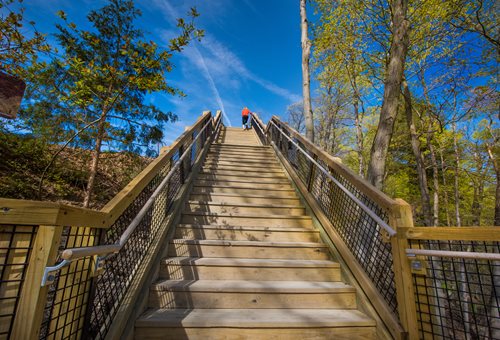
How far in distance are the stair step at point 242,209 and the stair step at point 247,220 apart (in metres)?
0.17

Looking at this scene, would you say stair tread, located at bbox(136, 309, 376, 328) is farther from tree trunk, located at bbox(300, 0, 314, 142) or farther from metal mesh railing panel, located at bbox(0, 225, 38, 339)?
tree trunk, located at bbox(300, 0, 314, 142)

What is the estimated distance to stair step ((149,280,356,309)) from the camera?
2.02m

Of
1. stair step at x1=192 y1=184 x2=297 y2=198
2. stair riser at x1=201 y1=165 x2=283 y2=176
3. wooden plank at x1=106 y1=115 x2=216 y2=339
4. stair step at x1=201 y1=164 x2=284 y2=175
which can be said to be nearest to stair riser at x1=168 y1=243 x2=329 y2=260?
wooden plank at x1=106 y1=115 x2=216 y2=339

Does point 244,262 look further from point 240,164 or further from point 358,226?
point 240,164

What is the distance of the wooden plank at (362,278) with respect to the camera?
1718 millimetres

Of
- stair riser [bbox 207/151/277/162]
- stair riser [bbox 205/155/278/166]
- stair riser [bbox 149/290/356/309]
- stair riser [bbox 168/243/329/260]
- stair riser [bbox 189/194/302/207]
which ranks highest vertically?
stair riser [bbox 207/151/277/162]

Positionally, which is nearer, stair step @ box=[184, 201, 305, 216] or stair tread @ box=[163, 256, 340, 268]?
stair tread @ box=[163, 256, 340, 268]

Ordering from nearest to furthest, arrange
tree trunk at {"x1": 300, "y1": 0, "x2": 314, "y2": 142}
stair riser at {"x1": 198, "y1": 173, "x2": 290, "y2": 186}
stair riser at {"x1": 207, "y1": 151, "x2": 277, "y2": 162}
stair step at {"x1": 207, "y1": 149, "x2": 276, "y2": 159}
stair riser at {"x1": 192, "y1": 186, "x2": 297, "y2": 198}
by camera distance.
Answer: stair riser at {"x1": 192, "y1": 186, "x2": 297, "y2": 198}
stair riser at {"x1": 198, "y1": 173, "x2": 290, "y2": 186}
stair riser at {"x1": 207, "y1": 151, "x2": 277, "y2": 162}
stair step at {"x1": 207, "y1": 149, "x2": 276, "y2": 159}
tree trunk at {"x1": 300, "y1": 0, "x2": 314, "y2": 142}

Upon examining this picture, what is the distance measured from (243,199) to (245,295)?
1833 mm

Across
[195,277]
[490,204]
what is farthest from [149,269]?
[490,204]

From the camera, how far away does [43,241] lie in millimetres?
1009

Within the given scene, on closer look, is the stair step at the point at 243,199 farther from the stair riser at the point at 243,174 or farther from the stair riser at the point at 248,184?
the stair riser at the point at 243,174

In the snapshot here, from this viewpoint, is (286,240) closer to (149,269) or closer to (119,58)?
(149,269)

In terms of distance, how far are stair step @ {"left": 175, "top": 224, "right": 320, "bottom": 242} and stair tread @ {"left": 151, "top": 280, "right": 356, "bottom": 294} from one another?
68cm
